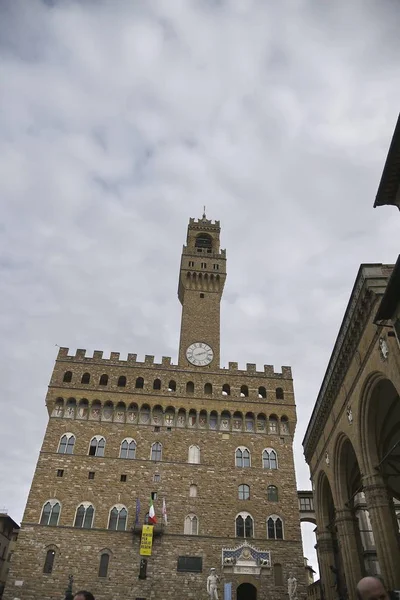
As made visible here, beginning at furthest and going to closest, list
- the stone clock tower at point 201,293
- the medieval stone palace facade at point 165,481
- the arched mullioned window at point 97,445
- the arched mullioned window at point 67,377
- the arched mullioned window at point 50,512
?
the stone clock tower at point 201,293
the arched mullioned window at point 67,377
the arched mullioned window at point 97,445
the arched mullioned window at point 50,512
the medieval stone palace facade at point 165,481

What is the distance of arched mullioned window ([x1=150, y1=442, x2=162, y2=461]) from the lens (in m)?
33.8

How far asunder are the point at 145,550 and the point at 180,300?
2265 centimetres

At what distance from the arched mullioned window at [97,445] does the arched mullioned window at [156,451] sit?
11.6ft

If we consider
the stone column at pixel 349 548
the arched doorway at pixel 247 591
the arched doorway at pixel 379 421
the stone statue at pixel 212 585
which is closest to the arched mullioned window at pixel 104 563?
the stone statue at pixel 212 585

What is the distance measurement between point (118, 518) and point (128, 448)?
4.71 metres

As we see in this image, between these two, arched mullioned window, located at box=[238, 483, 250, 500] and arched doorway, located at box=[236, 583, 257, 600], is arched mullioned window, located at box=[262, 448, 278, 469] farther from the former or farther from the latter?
arched doorway, located at box=[236, 583, 257, 600]

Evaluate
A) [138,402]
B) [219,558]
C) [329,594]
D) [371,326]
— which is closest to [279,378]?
[138,402]

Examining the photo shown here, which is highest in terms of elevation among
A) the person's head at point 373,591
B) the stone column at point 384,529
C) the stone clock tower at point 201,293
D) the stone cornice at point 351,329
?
the stone clock tower at point 201,293

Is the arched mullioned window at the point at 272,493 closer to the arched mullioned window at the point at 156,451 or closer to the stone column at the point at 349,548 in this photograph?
the arched mullioned window at the point at 156,451

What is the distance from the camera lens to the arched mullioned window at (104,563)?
29.1 metres

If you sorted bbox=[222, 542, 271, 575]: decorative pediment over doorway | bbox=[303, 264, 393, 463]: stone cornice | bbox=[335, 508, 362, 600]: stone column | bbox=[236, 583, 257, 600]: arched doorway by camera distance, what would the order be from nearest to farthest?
bbox=[303, 264, 393, 463]: stone cornice < bbox=[335, 508, 362, 600]: stone column < bbox=[236, 583, 257, 600]: arched doorway < bbox=[222, 542, 271, 575]: decorative pediment over doorway

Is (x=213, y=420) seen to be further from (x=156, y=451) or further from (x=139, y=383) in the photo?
(x=139, y=383)

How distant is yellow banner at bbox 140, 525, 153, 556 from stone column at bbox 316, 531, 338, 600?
10614 mm

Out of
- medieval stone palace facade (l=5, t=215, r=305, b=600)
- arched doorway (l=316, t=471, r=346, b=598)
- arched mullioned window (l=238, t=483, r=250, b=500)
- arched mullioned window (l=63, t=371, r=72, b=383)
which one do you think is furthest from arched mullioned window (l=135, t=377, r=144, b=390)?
arched doorway (l=316, t=471, r=346, b=598)
